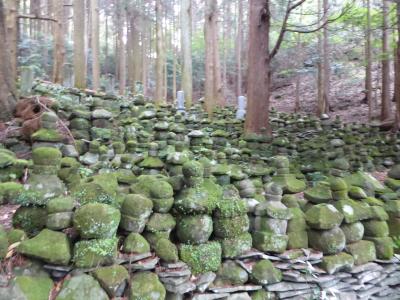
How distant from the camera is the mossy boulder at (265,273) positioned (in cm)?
313

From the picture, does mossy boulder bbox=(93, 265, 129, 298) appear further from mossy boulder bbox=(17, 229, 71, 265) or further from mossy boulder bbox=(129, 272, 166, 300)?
mossy boulder bbox=(17, 229, 71, 265)

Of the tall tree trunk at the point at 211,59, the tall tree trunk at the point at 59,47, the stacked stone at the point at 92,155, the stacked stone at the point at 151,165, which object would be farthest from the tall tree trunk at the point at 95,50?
the stacked stone at the point at 151,165

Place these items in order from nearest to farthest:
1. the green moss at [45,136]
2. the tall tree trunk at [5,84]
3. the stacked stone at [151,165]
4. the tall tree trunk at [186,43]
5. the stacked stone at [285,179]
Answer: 1. the stacked stone at [151,165]
2. the green moss at [45,136]
3. the stacked stone at [285,179]
4. the tall tree trunk at [5,84]
5. the tall tree trunk at [186,43]

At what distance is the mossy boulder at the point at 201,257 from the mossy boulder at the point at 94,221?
67 cm

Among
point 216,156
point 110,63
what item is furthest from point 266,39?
point 110,63

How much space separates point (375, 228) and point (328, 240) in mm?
692

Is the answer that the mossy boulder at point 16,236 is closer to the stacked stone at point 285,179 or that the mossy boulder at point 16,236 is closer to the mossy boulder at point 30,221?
the mossy boulder at point 30,221

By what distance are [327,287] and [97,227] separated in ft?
7.24

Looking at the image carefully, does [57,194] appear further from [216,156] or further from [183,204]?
[216,156]

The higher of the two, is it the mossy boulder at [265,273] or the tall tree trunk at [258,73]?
the tall tree trunk at [258,73]

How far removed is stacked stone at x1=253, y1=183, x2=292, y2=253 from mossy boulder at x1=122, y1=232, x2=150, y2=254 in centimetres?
111

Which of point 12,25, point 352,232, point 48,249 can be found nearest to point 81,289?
point 48,249

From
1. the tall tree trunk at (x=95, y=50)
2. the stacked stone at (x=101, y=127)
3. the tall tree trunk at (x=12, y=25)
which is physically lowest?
the stacked stone at (x=101, y=127)

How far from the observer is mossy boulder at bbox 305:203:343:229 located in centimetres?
345
